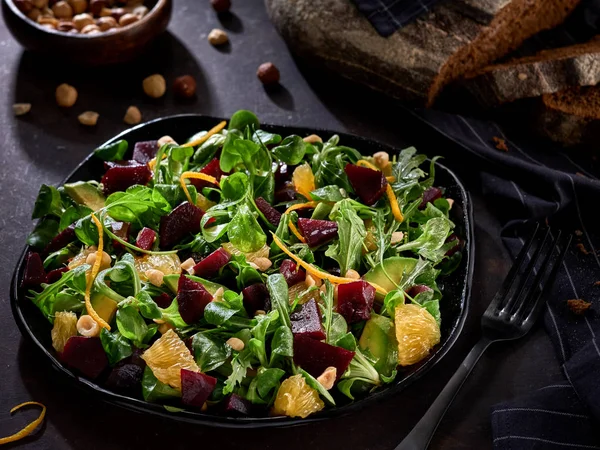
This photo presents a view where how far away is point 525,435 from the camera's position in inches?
79.6

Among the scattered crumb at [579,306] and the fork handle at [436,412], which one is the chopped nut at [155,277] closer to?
the fork handle at [436,412]

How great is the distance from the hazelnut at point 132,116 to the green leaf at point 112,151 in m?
0.50

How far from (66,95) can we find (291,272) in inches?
57.8

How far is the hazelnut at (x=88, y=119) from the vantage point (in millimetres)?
2956

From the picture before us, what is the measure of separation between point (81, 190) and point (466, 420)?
1338mm

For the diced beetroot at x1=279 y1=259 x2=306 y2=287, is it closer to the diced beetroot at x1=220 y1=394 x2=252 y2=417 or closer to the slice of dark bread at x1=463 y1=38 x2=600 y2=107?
the diced beetroot at x1=220 y1=394 x2=252 y2=417

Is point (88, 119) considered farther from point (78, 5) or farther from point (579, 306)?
point (579, 306)

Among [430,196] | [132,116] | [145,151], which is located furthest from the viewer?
[132,116]

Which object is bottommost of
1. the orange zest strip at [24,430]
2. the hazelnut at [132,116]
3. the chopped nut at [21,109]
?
the orange zest strip at [24,430]

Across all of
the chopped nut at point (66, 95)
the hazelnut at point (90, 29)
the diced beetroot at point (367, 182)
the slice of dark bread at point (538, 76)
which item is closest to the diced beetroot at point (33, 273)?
the diced beetroot at point (367, 182)

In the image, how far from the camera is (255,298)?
2.01 meters

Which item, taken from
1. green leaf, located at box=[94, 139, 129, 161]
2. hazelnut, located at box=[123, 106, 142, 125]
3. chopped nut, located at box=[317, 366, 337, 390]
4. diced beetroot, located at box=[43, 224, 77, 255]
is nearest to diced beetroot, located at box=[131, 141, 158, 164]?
green leaf, located at box=[94, 139, 129, 161]

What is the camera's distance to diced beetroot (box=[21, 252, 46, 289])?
82.4 inches

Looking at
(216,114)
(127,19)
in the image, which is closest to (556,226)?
(216,114)
